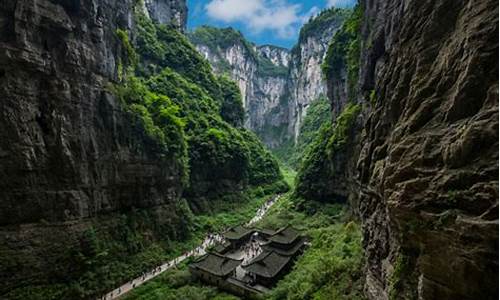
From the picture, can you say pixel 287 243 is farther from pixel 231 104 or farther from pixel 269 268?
pixel 231 104

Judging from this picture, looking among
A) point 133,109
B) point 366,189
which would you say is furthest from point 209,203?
point 366,189

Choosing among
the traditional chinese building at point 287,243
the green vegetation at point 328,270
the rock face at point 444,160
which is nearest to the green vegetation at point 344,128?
the green vegetation at point 328,270

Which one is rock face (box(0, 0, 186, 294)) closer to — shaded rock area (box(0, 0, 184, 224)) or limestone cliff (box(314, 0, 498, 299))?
shaded rock area (box(0, 0, 184, 224))

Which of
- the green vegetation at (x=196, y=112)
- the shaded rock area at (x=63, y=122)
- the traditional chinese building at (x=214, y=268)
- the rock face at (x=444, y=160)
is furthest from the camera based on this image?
the green vegetation at (x=196, y=112)

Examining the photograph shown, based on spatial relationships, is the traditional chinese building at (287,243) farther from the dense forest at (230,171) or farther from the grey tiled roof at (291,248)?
the dense forest at (230,171)

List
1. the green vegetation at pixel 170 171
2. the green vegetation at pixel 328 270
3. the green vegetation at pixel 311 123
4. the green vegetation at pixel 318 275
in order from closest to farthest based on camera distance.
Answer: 1. the green vegetation at pixel 328 270
2. the green vegetation at pixel 318 275
3. the green vegetation at pixel 170 171
4. the green vegetation at pixel 311 123

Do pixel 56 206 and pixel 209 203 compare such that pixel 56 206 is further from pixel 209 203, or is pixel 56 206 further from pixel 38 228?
pixel 209 203

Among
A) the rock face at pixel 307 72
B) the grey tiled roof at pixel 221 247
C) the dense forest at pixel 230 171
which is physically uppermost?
the rock face at pixel 307 72
